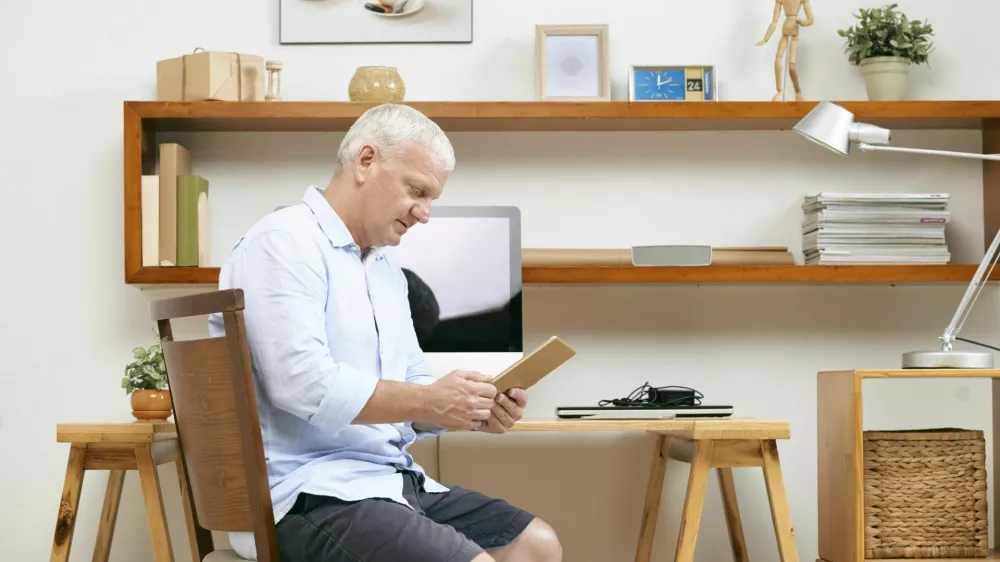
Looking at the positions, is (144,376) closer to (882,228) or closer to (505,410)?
(505,410)

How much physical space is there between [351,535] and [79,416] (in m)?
1.70

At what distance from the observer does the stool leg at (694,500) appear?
7.27ft

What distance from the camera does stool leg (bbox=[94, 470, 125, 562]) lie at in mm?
2518

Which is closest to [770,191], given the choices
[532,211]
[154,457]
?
[532,211]

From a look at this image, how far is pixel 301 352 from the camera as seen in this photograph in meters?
1.45

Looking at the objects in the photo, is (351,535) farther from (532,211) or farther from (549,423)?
(532,211)

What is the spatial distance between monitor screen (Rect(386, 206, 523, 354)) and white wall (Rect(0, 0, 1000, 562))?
34 centimetres

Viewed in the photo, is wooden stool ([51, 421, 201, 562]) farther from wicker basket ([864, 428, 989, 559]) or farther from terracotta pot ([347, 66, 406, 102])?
wicker basket ([864, 428, 989, 559])

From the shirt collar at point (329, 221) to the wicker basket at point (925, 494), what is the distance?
4.57 ft

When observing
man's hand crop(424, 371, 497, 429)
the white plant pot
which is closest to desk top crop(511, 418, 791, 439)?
man's hand crop(424, 371, 497, 429)

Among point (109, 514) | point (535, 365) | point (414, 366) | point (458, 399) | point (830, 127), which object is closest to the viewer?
point (458, 399)

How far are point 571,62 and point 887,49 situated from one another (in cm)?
86

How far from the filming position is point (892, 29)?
9.17ft

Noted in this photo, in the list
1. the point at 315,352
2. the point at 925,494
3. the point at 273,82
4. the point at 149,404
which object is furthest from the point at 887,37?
the point at 149,404
